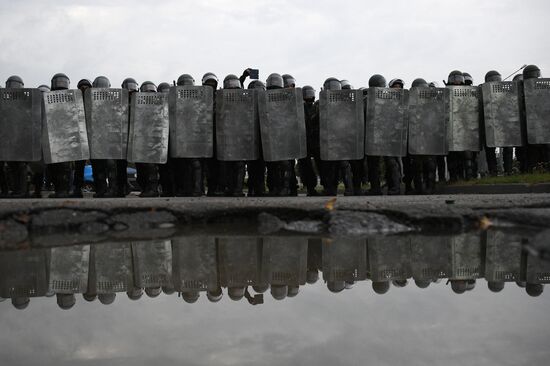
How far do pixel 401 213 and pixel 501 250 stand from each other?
1.10m

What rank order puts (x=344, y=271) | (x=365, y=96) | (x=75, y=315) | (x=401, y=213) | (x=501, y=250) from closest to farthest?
(x=75, y=315) → (x=344, y=271) → (x=501, y=250) → (x=401, y=213) → (x=365, y=96)

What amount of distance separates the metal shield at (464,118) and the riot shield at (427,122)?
1.56ft

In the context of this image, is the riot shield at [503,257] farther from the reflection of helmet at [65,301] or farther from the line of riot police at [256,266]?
the reflection of helmet at [65,301]

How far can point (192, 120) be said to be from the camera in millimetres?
7652

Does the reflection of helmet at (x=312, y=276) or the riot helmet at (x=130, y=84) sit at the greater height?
the riot helmet at (x=130, y=84)

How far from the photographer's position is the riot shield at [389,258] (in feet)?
9.21

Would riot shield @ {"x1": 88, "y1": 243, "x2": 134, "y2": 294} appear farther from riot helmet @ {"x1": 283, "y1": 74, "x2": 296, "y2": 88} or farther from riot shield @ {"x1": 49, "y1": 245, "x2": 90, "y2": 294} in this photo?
riot helmet @ {"x1": 283, "y1": 74, "x2": 296, "y2": 88}

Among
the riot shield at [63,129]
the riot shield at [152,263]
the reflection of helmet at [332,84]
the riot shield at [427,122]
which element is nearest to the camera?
the riot shield at [152,263]

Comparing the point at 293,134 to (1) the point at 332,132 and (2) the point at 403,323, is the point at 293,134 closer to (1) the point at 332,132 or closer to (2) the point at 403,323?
(1) the point at 332,132

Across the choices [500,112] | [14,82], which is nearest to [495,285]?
[500,112]

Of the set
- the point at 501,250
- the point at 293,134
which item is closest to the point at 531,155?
the point at 293,134

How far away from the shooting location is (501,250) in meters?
3.37

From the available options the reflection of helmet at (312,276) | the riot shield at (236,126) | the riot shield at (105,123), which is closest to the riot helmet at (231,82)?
the riot shield at (236,126)

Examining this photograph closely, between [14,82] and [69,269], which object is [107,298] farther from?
[14,82]
